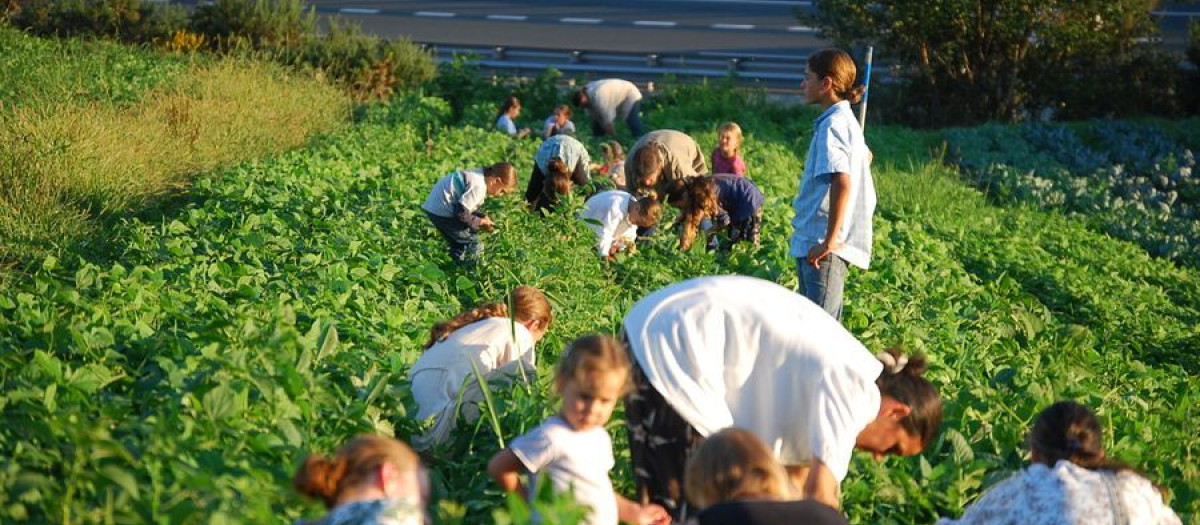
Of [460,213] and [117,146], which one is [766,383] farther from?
[117,146]

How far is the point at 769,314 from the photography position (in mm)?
4395

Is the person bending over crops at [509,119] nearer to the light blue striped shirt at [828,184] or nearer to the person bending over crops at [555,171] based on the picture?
the person bending over crops at [555,171]

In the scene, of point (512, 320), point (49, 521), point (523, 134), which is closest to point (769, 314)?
point (512, 320)

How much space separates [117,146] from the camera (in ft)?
34.6

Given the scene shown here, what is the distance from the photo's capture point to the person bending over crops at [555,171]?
10.4 meters

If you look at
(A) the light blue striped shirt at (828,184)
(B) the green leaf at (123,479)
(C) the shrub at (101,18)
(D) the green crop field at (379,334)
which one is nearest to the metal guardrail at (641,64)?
(C) the shrub at (101,18)

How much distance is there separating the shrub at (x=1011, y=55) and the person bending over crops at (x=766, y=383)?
18704 mm

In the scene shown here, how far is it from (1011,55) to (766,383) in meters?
19.6

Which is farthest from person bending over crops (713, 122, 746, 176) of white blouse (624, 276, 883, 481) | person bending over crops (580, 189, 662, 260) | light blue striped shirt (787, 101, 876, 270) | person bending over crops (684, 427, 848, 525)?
person bending over crops (684, 427, 848, 525)

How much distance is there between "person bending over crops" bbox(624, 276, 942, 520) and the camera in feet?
14.1

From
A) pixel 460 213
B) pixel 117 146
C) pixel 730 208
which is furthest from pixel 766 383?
pixel 117 146

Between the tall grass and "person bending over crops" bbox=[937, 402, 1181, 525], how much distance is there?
18.3ft

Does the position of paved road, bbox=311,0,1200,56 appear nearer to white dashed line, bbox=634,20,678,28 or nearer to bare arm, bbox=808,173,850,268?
white dashed line, bbox=634,20,678,28

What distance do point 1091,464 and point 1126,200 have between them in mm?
13648
